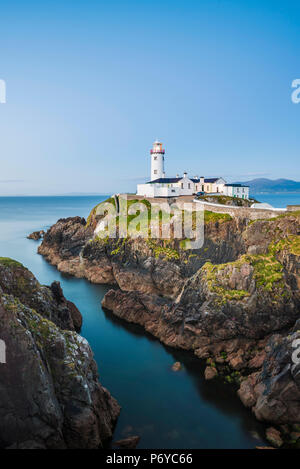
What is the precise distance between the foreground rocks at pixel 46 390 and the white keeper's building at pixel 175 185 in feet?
151

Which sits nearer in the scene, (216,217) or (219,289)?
(219,289)

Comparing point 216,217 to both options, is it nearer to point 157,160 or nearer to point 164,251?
point 164,251

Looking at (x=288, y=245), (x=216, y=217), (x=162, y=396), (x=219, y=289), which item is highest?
(x=216, y=217)

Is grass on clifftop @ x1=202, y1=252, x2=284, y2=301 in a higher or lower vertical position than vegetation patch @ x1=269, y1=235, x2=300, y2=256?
lower

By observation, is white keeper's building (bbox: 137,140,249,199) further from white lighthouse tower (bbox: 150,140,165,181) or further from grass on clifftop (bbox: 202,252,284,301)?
grass on clifftop (bbox: 202,252,284,301)

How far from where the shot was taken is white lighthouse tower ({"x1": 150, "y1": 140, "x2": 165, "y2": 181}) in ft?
218

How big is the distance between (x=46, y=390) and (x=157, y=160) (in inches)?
2317

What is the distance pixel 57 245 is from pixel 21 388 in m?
47.5

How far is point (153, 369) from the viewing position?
77.1 ft

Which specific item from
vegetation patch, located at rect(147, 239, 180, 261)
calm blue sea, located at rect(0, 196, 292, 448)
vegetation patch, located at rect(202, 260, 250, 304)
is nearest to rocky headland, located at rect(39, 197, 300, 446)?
vegetation patch, located at rect(202, 260, 250, 304)

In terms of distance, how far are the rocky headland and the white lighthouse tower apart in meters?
27.4

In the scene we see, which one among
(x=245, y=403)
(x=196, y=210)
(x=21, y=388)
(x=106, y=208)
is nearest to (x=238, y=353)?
(x=245, y=403)

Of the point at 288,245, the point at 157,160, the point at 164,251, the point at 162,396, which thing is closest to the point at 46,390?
the point at 162,396

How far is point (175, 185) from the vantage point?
2391 inches
